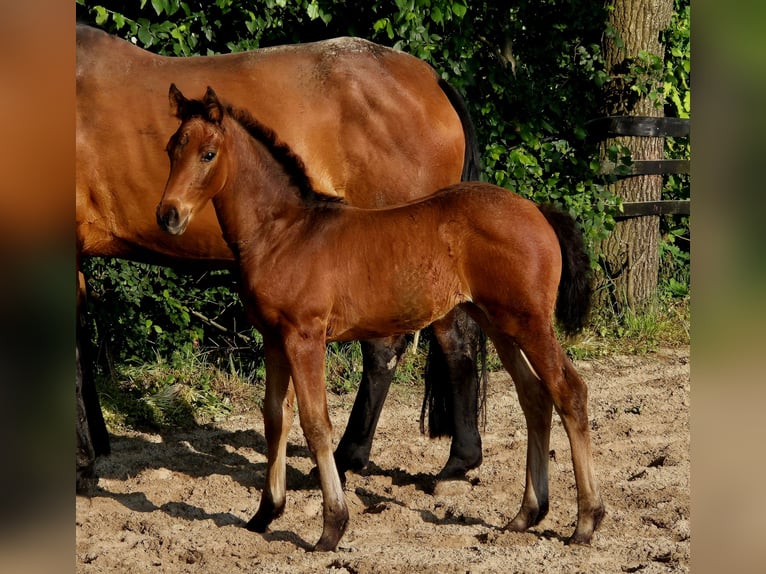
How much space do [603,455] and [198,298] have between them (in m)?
3.17

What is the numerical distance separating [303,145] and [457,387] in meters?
1.52

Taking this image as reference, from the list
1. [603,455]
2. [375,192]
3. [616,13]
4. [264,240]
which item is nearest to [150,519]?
[264,240]

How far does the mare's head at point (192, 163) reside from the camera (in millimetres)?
3463

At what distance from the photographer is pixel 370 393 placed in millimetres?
5078

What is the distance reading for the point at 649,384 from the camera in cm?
664

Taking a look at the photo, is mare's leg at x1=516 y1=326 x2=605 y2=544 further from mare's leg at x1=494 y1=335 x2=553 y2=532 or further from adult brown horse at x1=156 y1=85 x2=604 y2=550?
mare's leg at x1=494 y1=335 x2=553 y2=532

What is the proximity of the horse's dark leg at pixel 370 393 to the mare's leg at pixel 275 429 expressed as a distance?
3.24ft

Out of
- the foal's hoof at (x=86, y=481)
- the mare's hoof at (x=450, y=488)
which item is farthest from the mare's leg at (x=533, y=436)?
the foal's hoof at (x=86, y=481)

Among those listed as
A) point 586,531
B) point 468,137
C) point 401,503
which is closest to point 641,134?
point 468,137

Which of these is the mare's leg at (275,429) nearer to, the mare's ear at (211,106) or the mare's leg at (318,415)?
the mare's leg at (318,415)

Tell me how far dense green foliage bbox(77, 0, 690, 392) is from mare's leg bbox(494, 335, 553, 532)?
3.10 m

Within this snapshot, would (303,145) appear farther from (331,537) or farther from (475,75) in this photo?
(475,75)
